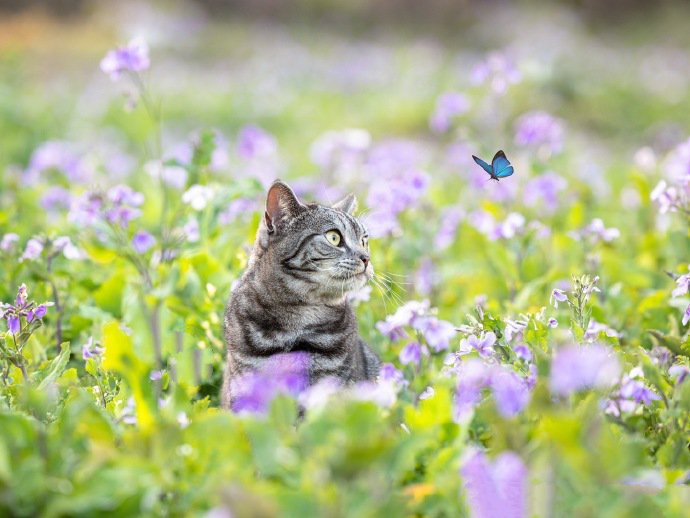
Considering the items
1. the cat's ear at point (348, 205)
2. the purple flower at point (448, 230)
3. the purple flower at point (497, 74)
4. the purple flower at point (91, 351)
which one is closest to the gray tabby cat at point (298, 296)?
the cat's ear at point (348, 205)

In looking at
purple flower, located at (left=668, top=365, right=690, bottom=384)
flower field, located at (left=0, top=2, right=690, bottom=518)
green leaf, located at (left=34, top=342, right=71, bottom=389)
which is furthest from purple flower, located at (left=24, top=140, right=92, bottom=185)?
purple flower, located at (left=668, top=365, right=690, bottom=384)

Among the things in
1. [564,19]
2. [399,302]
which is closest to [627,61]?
[564,19]

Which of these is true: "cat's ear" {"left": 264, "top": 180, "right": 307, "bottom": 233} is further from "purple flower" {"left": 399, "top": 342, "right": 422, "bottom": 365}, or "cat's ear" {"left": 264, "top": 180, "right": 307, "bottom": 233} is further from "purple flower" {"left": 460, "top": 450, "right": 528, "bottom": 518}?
"purple flower" {"left": 460, "top": 450, "right": 528, "bottom": 518}

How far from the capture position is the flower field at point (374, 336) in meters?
1.52

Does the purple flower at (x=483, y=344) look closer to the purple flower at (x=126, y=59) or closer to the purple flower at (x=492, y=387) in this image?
the purple flower at (x=492, y=387)

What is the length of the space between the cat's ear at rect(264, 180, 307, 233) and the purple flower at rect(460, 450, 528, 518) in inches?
51.0

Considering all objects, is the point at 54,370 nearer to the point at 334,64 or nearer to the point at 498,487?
the point at 498,487

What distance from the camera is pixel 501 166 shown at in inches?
84.4

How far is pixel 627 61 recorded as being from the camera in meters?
15.3

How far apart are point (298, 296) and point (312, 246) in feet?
0.55

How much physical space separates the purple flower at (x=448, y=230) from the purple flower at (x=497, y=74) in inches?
25.3

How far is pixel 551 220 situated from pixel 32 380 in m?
2.93

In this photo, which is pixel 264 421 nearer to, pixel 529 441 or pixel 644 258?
pixel 529 441

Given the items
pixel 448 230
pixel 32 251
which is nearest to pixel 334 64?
pixel 448 230
